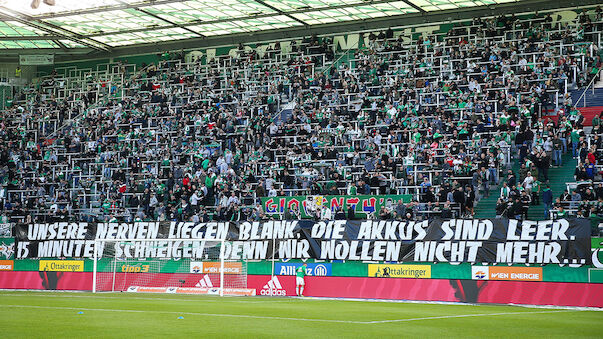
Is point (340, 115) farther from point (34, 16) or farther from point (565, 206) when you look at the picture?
point (34, 16)

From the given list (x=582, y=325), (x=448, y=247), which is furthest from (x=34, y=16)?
(x=582, y=325)

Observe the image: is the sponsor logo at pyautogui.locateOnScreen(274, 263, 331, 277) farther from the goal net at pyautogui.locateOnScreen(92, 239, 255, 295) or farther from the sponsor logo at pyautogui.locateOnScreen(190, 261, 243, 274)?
the sponsor logo at pyautogui.locateOnScreen(190, 261, 243, 274)

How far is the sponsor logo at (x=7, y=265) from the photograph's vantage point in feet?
122

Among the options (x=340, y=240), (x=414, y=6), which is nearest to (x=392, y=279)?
(x=340, y=240)

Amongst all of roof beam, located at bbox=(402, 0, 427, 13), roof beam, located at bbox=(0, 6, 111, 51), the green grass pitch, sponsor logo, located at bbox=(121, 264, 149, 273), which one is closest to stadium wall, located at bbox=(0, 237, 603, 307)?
sponsor logo, located at bbox=(121, 264, 149, 273)

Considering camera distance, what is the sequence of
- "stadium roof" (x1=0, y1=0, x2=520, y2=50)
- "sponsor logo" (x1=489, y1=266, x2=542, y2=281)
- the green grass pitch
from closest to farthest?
the green grass pitch → "sponsor logo" (x1=489, y1=266, x2=542, y2=281) → "stadium roof" (x1=0, y1=0, x2=520, y2=50)

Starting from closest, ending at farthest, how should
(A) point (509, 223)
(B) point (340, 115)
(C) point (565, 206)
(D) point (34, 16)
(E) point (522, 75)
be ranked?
(A) point (509, 223) → (C) point (565, 206) → (E) point (522, 75) → (B) point (340, 115) → (D) point (34, 16)

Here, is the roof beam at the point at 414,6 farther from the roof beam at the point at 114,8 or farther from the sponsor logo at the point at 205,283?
the sponsor logo at the point at 205,283

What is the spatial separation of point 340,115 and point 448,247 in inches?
616

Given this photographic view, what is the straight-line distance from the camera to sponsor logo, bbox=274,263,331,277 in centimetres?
3127

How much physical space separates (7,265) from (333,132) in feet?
57.7

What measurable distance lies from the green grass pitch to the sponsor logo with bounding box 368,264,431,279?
14.5 feet

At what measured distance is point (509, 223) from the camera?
27.9 metres

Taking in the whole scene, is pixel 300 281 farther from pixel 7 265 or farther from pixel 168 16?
pixel 168 16
